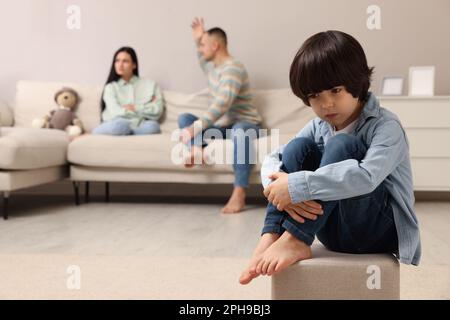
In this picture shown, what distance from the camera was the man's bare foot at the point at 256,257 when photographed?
1051 mm

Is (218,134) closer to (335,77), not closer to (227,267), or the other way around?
(227,267)

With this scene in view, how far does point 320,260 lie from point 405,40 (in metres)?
2.90

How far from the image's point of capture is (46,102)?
346cm

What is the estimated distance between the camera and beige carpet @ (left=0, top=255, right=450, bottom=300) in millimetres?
1372

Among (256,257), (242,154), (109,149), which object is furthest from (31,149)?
(256,257)

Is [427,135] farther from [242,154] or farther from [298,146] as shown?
[298,146]

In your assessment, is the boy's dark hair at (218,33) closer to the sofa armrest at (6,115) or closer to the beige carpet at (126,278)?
the sofa armrest at (6,115)

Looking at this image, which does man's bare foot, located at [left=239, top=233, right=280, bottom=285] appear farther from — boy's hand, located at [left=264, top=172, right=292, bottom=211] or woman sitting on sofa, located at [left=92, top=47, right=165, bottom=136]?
woman sitting on sofa, located at [left=92, top=47, right=165, bottom=136]

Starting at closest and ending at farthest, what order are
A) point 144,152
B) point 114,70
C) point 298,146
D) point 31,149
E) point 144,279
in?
point 298,146, point 144,279, point 31,149, point 144,152, point 114,70

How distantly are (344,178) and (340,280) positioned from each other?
219 millimetres

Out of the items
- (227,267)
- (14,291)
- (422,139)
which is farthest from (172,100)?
(14,291)

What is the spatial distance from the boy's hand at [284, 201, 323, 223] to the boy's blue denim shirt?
0.07ft

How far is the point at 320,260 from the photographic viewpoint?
1.06 metres

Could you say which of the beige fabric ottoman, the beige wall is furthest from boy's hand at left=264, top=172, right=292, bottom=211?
the beige wall
